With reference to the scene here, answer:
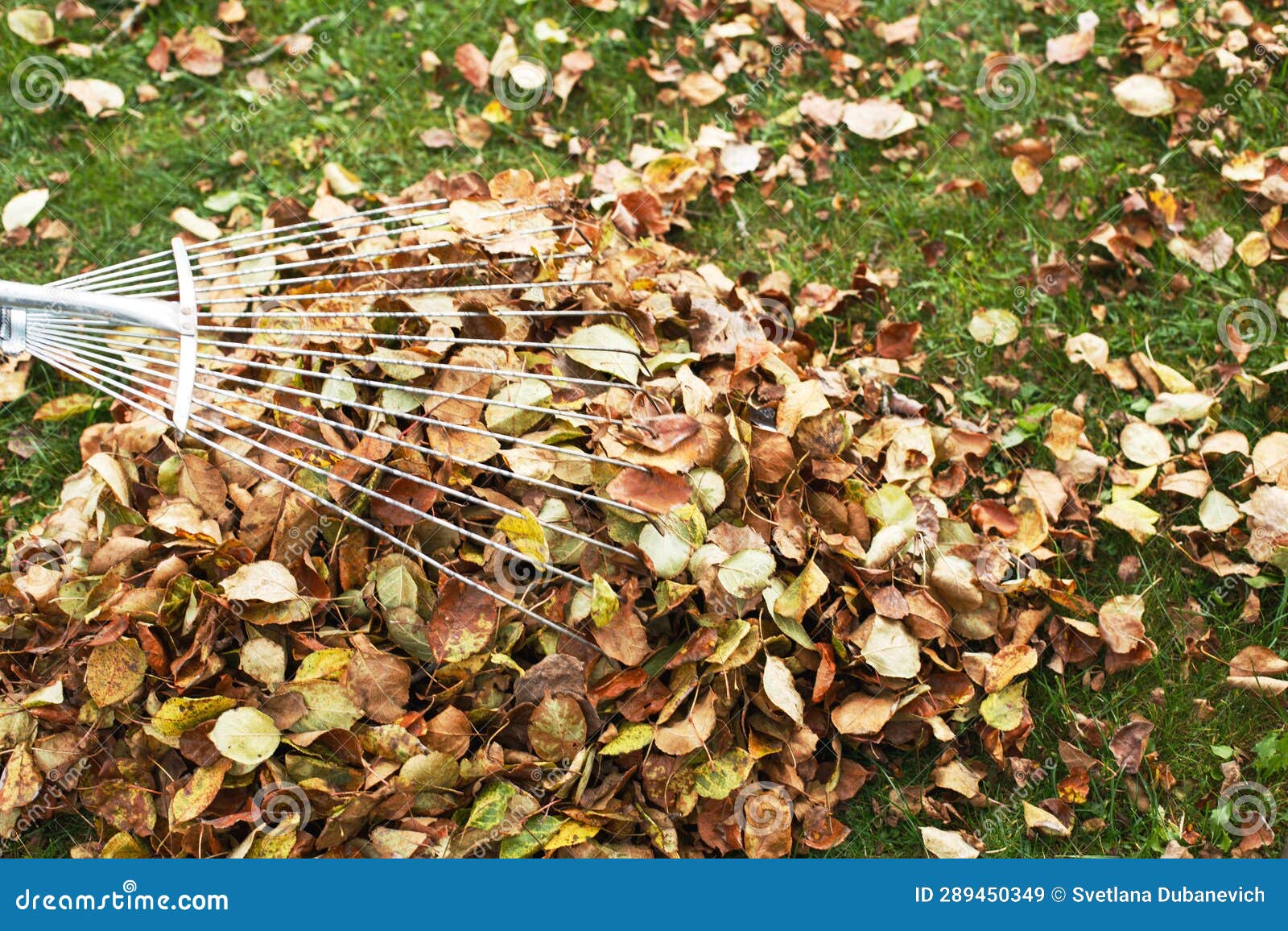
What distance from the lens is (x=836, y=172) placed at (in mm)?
3193

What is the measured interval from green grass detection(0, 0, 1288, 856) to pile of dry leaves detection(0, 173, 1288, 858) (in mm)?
302

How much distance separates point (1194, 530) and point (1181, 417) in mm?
316

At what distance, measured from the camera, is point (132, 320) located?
207 cm

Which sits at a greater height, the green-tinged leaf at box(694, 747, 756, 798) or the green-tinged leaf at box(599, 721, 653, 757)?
the green-tinged leaf at box(599, 721, 653, 757)

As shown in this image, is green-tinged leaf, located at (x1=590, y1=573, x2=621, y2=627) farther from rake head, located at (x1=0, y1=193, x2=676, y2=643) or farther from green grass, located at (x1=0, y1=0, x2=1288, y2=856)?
green grass, located at (x1=0, y1=0, x2=1288, y2=856)

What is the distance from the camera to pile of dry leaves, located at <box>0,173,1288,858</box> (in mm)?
2025

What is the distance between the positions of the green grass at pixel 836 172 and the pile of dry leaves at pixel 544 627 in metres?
0.30

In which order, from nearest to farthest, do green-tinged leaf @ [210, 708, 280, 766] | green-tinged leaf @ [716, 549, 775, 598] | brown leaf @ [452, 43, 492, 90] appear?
green-tinged leaf @ [210, 708, 280, 766] < green-tinged leaf @ [716, 549, 775, 598] < brown leaf @ [452, 43, 492, 90]

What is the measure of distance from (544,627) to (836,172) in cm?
181

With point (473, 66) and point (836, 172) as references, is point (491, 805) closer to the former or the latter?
point (836, 172)

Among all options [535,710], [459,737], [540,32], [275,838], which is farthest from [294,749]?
[540,32]

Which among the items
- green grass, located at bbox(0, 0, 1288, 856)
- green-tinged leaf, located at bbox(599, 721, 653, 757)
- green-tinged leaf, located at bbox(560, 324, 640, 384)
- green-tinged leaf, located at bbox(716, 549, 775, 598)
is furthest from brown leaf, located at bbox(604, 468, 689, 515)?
green grass, located at bbox(0, 0, 1288, 856)

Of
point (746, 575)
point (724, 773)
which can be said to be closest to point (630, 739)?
point (724, 773)

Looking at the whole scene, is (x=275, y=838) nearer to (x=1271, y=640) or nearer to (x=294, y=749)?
(x=294, y=749)
